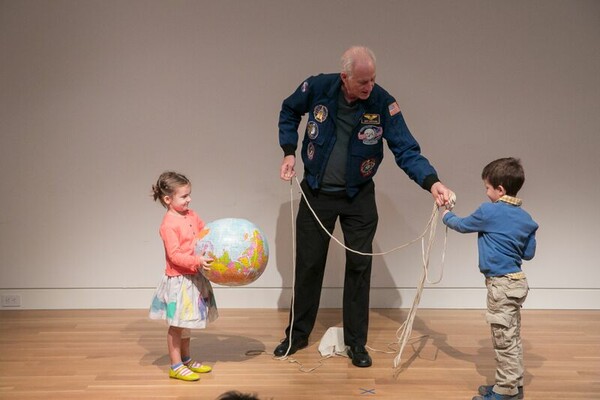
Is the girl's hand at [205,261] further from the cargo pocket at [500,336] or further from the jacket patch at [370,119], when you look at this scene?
the cargo pocket at [500,336]

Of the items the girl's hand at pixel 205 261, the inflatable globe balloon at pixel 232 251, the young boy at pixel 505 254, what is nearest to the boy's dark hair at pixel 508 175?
the young boy at pixel 505 254

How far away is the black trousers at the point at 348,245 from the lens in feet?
12.6

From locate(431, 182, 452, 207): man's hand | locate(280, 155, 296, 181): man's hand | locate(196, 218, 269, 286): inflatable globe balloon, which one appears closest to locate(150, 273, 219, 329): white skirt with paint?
locate(196, 218, 269, 286): inflatable globe balloon

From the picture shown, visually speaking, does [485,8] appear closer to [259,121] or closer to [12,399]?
[259,121]

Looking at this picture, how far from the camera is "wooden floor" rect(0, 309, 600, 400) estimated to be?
3496mm

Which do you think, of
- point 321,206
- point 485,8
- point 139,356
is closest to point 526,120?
point 485,8

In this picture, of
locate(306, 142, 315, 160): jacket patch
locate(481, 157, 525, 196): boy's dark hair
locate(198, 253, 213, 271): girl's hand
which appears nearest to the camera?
locate(481, 157, 525, 196): boy's dark hair

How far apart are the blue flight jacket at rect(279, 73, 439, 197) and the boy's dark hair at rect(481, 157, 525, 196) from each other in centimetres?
41

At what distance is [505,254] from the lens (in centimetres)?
331

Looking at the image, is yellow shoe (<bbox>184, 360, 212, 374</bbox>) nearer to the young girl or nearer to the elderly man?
the young girl

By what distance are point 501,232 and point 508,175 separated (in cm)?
26

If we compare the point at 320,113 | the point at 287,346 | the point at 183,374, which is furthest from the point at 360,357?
the point at 320,113

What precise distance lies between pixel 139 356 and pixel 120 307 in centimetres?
100

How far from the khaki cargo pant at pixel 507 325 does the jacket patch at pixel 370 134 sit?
941mm
